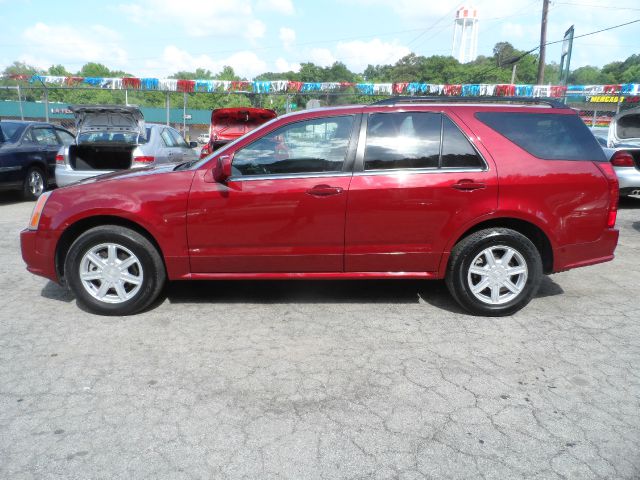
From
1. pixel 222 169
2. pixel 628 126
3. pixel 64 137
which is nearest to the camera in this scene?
pixel 222 169

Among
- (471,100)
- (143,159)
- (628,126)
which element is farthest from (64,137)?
(628,126)

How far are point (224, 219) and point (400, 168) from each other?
58.5 inches

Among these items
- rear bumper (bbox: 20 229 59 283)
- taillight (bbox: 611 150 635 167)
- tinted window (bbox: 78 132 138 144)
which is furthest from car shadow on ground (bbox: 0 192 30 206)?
taillight (bbox: 611 150 635 167)

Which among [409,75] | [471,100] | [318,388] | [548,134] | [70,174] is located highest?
[409,75]

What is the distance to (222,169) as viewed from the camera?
3.96m

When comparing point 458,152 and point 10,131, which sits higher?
point 10,131

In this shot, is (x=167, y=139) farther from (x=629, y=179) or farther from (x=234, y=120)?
(x=629, y=179)

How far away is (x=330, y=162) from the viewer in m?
4.14

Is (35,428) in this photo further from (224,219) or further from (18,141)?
(18,141)

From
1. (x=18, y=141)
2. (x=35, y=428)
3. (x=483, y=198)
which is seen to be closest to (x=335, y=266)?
(x=483, y=198)

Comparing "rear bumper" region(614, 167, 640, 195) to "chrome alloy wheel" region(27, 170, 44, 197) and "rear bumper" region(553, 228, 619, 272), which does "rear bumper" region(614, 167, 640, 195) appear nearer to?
"rear bumper" region(553, 228, 619, 272)

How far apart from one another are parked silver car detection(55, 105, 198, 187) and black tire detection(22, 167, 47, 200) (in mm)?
1711

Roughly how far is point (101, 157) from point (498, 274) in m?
7.37

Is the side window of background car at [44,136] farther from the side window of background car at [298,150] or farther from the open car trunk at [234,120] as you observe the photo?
the side window of background car at [298,150]
